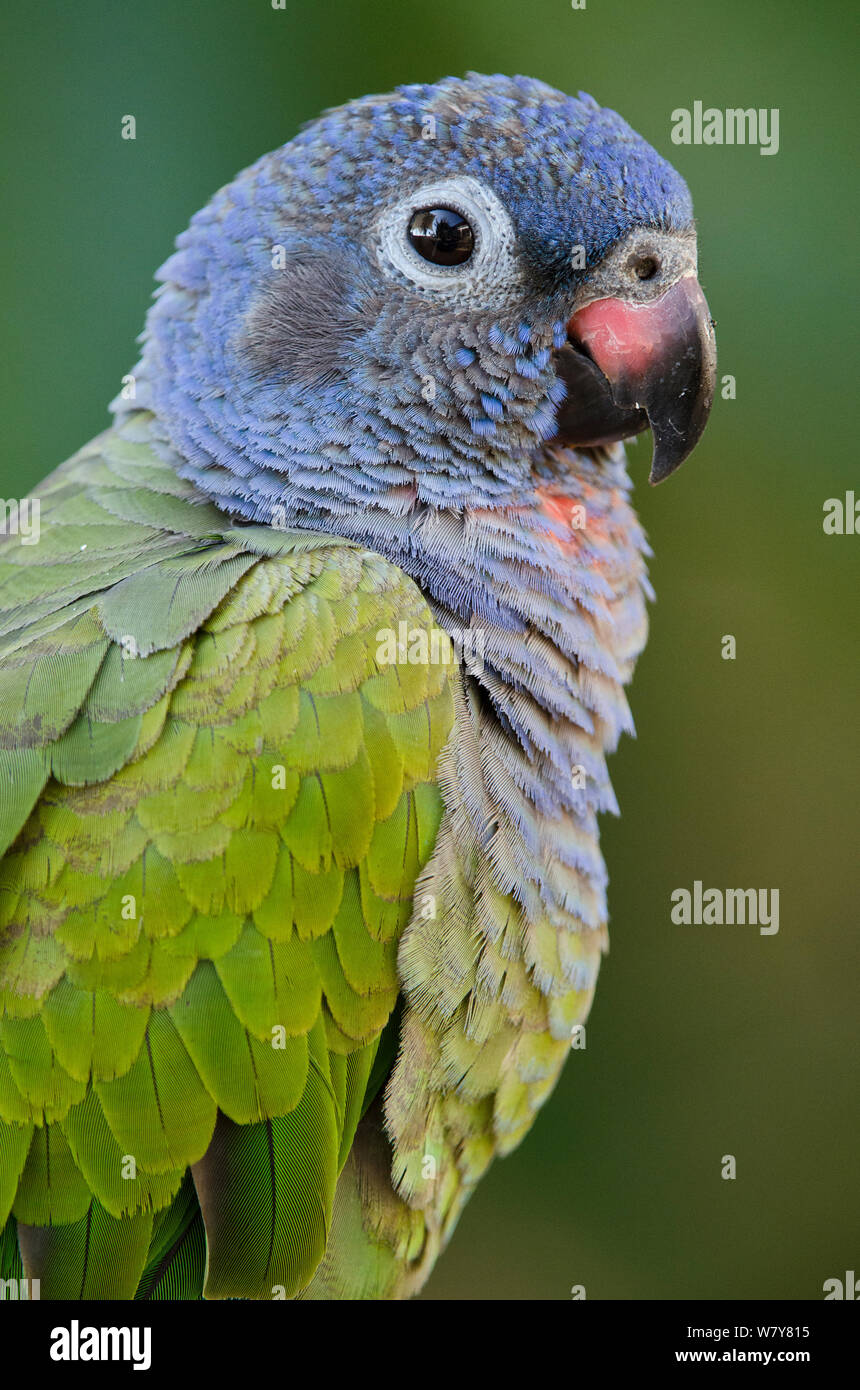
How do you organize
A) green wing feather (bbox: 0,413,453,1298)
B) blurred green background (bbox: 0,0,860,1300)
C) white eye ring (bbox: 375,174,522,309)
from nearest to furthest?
green wing feather (bbox: 0,413,453,1298) → white eye ring (bbox: 375,174,522,309) → blurred green background (bbox: 0,0,860,1300)

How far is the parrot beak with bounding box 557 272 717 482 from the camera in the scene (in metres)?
1.38

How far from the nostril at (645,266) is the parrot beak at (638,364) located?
0.03m

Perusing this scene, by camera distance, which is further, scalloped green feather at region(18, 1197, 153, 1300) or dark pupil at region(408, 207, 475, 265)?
dark pupil at region(408, 207, 475, 265)

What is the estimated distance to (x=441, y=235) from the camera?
4.44 ft

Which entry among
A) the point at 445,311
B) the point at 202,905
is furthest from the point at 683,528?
the point at 202,905

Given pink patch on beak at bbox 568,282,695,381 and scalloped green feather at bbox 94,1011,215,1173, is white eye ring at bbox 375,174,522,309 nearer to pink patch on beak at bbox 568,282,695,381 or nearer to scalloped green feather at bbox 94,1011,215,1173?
pink patch on beak at bbox 568,282,695,381

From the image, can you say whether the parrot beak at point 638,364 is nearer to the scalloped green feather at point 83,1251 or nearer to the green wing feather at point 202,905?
the green wing feather at point 202,905

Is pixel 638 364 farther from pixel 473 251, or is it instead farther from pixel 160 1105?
pixel 160 1105

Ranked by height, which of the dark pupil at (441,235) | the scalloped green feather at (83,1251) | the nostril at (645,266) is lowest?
the scalloped green feather at (83,1251)

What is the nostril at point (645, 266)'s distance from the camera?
4.50ft

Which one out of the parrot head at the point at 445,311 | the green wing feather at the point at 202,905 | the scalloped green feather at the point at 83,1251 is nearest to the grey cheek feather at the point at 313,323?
the parrot head at the point at 445,311

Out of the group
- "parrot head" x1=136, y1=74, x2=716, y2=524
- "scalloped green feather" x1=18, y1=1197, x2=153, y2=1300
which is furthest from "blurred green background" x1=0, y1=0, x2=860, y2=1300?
"scalloped green feather" x1=18, y1=1197, x2=153, y2=1300
